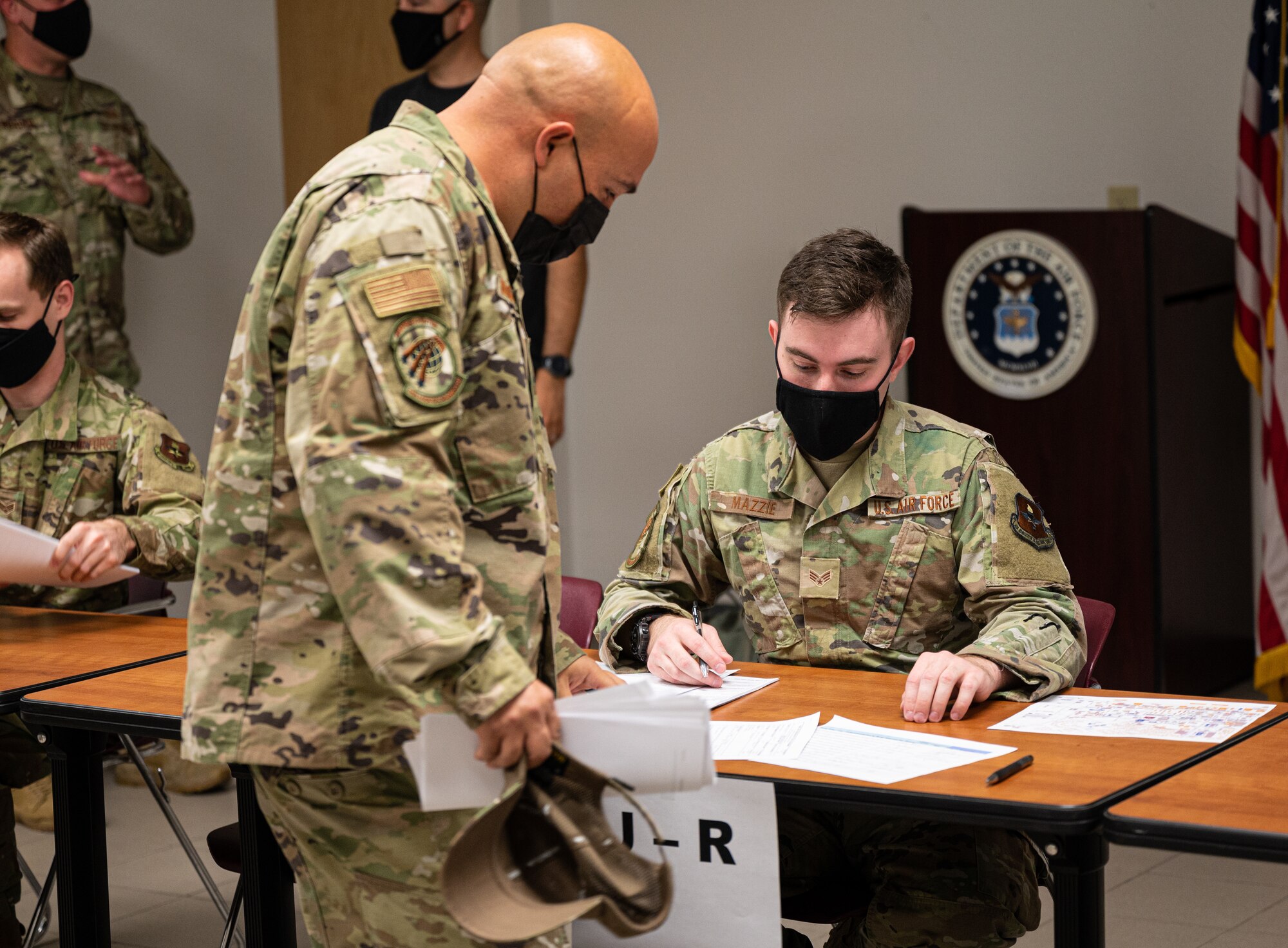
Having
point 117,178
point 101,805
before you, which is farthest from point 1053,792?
point 117,178

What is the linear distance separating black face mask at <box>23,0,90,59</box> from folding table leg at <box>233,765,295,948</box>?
3301 millimetres

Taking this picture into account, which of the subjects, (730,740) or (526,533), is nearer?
(526,533)

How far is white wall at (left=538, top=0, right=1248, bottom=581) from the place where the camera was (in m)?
4.86

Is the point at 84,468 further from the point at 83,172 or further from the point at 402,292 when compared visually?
the point at 402,292

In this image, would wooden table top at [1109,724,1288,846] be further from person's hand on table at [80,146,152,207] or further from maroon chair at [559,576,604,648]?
person's hand on table at [80,146,152,207]

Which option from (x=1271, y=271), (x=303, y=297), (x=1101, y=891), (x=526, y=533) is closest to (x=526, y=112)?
(x=303, y=297)

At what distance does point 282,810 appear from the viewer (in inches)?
58.4

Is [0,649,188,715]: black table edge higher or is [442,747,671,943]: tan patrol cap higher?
[442,747,671,943]: tan patrol cap

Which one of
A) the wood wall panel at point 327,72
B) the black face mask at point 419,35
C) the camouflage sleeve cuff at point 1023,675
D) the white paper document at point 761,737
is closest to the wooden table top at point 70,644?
the white paper document at point 761,737

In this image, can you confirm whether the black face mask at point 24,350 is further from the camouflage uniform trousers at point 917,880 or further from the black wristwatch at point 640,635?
the camouflage uniform trousers at point 917,880

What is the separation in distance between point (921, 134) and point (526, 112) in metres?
4.00

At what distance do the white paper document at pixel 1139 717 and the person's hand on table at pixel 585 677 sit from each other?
1.75ft

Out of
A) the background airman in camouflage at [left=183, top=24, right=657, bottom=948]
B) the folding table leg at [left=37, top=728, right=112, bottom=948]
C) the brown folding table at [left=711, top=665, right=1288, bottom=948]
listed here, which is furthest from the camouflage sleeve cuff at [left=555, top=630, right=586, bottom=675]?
the folding table leg at [left=37, top=728, right=112, bottom=948]

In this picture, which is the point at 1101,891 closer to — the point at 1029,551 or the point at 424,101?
the point at 1029,551
